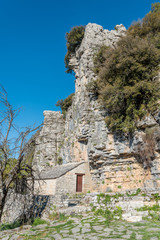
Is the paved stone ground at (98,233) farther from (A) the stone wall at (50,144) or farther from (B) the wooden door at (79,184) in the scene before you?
(A) the stone wall at (50,144)

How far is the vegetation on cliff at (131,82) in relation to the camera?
15.1 meters

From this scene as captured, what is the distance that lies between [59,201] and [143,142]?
8.30 m

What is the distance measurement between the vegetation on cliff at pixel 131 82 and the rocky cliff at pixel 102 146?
127cm

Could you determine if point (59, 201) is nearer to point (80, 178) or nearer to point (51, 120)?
point (80, 178)

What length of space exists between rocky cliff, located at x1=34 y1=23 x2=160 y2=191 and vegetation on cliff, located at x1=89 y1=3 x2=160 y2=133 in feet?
4.17

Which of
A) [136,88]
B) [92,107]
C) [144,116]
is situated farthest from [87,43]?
[144,116]

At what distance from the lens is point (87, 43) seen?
84.3ft

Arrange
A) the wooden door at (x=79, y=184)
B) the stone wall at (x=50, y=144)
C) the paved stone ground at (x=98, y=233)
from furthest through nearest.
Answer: the stone wall at (x=50, y=144) → the wooden door at (x=79, y=184) → the paved stone ground at (x=98, y=233)

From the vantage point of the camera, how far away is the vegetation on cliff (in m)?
15.1

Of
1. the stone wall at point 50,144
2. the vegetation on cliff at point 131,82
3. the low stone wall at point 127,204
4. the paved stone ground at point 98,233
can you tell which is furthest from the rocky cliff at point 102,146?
the paved stone ground at point 98,233

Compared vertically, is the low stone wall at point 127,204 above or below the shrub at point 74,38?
below

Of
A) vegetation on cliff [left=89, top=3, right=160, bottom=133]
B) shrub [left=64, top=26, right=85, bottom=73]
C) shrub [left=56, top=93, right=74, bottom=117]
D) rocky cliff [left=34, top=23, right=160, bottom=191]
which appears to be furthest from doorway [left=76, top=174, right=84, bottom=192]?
shrub [left=56, top=93, right=74, bottom=117]

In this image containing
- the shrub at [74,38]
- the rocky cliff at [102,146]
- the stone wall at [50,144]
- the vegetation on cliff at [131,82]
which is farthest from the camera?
the stone wall at [50,144]

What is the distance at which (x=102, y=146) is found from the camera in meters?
18.0
